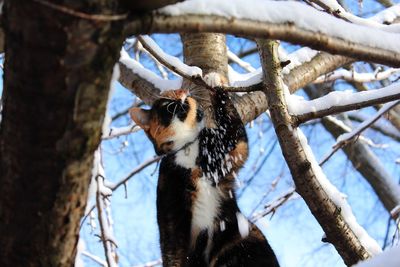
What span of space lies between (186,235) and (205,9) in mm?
1029

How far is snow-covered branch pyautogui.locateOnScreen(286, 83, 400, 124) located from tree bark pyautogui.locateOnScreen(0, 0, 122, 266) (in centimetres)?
76

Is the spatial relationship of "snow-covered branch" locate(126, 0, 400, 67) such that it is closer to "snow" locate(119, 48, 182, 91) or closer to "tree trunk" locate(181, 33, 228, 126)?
"tree trunk" locate(181, 33, 228, 126)

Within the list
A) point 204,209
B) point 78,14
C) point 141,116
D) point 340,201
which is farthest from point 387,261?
point 141,116

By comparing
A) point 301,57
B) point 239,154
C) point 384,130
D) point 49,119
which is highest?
point 384,130

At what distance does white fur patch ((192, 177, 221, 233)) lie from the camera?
1871mm

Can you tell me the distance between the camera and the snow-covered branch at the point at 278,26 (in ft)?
3.12

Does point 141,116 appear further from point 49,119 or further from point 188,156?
point 49,119

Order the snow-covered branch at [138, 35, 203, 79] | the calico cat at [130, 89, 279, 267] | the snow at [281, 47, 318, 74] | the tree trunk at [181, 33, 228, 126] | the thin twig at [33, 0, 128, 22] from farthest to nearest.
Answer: the snow at [281, 47, 318, 74], the tree trunk at [181, 33, 228, 126], the calico cat at [130, 89, 279, 267], the snow-covered branch at [138, 35, 203, 79], the thin twig at [33, 0, 128, 22]

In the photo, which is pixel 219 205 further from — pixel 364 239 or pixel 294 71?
pixel 294 71

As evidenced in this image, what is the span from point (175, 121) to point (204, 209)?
313 millimetres

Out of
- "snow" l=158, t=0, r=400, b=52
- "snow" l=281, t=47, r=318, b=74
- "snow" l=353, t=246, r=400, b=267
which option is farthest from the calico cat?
"snow" l=353, t=246, r=400, b=267

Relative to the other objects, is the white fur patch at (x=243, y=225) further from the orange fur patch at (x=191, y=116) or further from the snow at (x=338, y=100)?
the snow at (x=338, y=100)

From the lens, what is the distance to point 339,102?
1573 mm

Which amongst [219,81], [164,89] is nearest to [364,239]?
[219,81]
